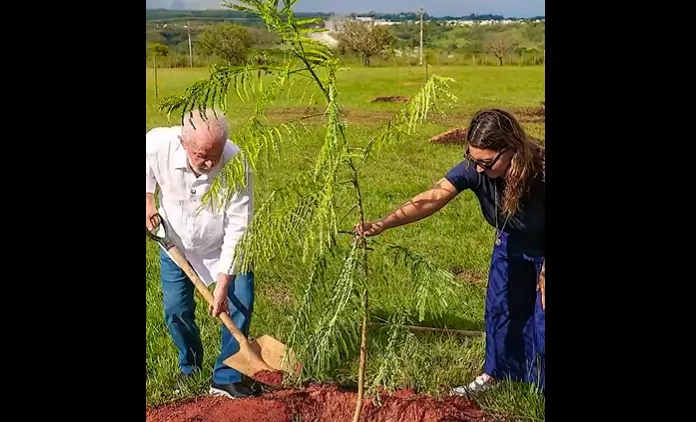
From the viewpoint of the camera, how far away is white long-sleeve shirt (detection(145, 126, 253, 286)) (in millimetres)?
3299

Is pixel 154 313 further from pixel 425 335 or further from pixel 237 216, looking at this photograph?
pixel 425 335

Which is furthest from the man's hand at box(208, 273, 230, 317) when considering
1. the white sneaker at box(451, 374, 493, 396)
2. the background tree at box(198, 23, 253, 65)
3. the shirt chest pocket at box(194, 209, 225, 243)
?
the white sneaker at box(451, 374, 493, 396)

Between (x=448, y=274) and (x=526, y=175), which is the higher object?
(x=526, y=175)

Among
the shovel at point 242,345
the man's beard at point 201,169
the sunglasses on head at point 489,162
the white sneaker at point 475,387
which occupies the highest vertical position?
the sunglasses on head at point 489,162

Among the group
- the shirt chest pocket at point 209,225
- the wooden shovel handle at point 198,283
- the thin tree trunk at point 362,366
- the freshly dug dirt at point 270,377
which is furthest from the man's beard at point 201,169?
the freshly dug dirt at point 270,377

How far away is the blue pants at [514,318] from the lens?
333 centimetres

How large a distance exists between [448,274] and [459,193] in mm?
292

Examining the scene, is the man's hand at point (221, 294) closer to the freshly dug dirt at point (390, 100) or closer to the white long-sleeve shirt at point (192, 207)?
the white long-sleeve shirt at point (192, 207)

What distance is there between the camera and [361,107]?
335 cm

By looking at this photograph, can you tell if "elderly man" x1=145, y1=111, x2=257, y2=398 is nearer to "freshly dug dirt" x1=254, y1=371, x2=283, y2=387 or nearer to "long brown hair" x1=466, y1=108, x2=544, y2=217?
"freshly dug dirt" x1=254, y1=371, x2=283, y2=387

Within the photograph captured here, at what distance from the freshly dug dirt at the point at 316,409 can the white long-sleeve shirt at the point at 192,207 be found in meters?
0.45

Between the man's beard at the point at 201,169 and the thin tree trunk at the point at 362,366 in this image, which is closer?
the thin tree trunk at the point at 362,366

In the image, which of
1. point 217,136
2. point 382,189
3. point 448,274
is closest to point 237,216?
point 217,136
